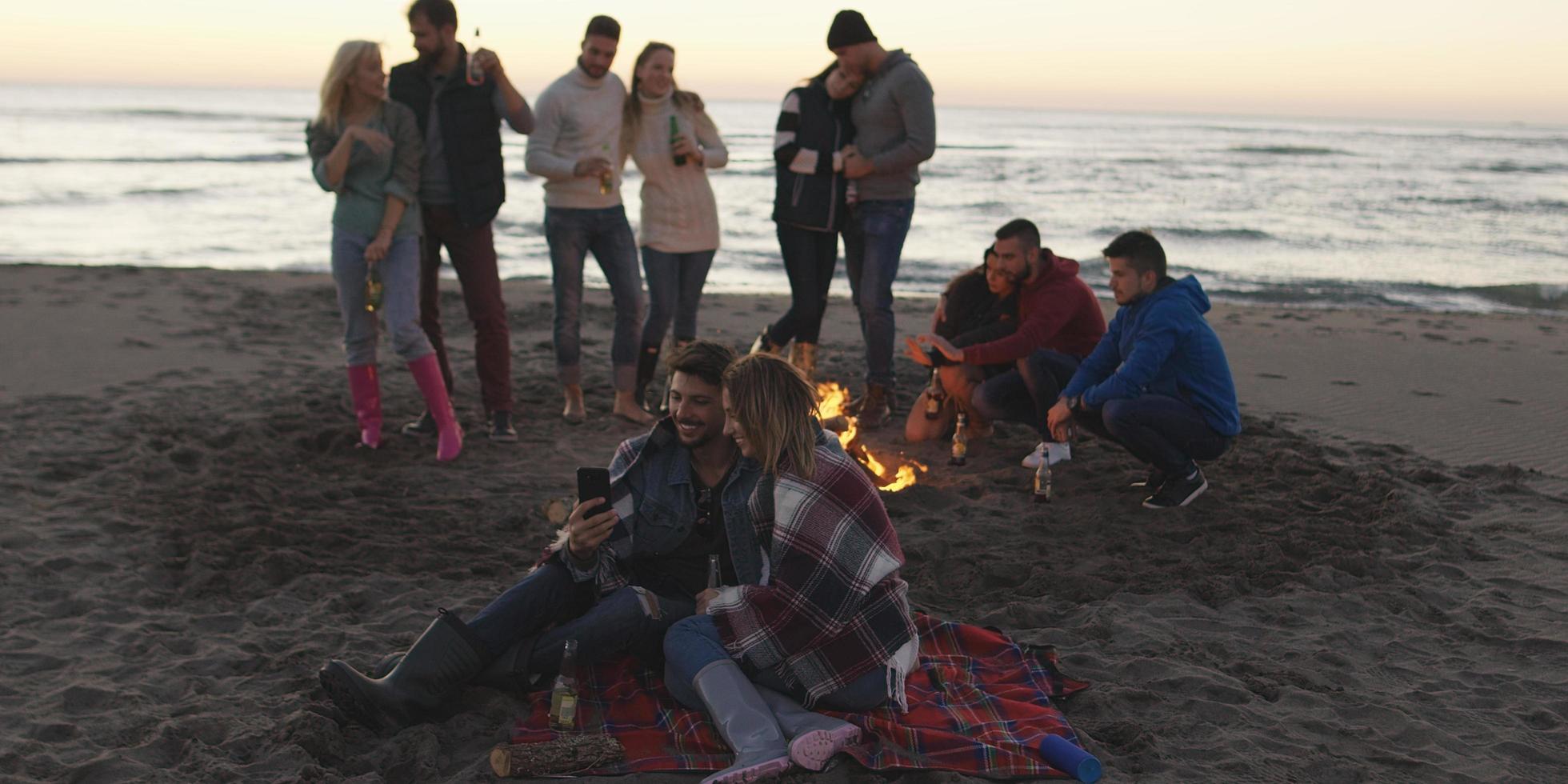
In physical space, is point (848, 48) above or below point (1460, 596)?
above

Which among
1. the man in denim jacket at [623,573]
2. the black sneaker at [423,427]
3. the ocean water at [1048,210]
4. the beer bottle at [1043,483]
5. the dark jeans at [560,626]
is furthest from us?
the ocean water at [1048,210]

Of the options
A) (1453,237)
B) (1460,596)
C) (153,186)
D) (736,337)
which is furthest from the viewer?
(153,186)

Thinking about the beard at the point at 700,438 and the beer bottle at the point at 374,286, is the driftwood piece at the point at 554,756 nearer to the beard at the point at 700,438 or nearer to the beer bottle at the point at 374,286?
the beard at the point at 700,438

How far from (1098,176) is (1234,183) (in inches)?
150

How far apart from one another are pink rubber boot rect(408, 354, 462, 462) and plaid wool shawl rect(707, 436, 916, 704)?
3.28 meters

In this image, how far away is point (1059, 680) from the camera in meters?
3.86

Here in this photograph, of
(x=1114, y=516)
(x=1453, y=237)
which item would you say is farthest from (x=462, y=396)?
(x=1453, y=237)

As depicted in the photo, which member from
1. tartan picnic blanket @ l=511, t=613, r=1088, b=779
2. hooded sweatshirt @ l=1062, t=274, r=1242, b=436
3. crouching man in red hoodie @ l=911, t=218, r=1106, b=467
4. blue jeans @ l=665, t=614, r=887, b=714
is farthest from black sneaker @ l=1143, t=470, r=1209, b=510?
blue jeans @ l=665, t=614, r=887, b=714

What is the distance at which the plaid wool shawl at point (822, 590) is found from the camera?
342cm

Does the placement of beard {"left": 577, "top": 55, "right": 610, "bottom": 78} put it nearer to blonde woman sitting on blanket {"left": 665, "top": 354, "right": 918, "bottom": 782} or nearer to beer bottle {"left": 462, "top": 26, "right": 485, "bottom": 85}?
beer bottle {"left": 462, "top": 26, "right": 485, "bottom": 85}

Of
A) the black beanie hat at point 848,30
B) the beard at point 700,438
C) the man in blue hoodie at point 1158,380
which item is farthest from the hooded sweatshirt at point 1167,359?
the beard at point 700,438

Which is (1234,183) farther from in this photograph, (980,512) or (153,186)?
(980,512)

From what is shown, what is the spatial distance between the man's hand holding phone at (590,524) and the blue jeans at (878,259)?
3.57 m

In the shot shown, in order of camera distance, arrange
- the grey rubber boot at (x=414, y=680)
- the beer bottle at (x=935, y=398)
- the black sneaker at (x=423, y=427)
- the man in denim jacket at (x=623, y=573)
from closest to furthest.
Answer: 1. the grey rubber boot at (x=414, y=680)
2. the man in denim jacket at (x=623, y=573)
3. the beer bottle at (x=935, y=398)
4. the black sneaker at (x=423, y=427)
